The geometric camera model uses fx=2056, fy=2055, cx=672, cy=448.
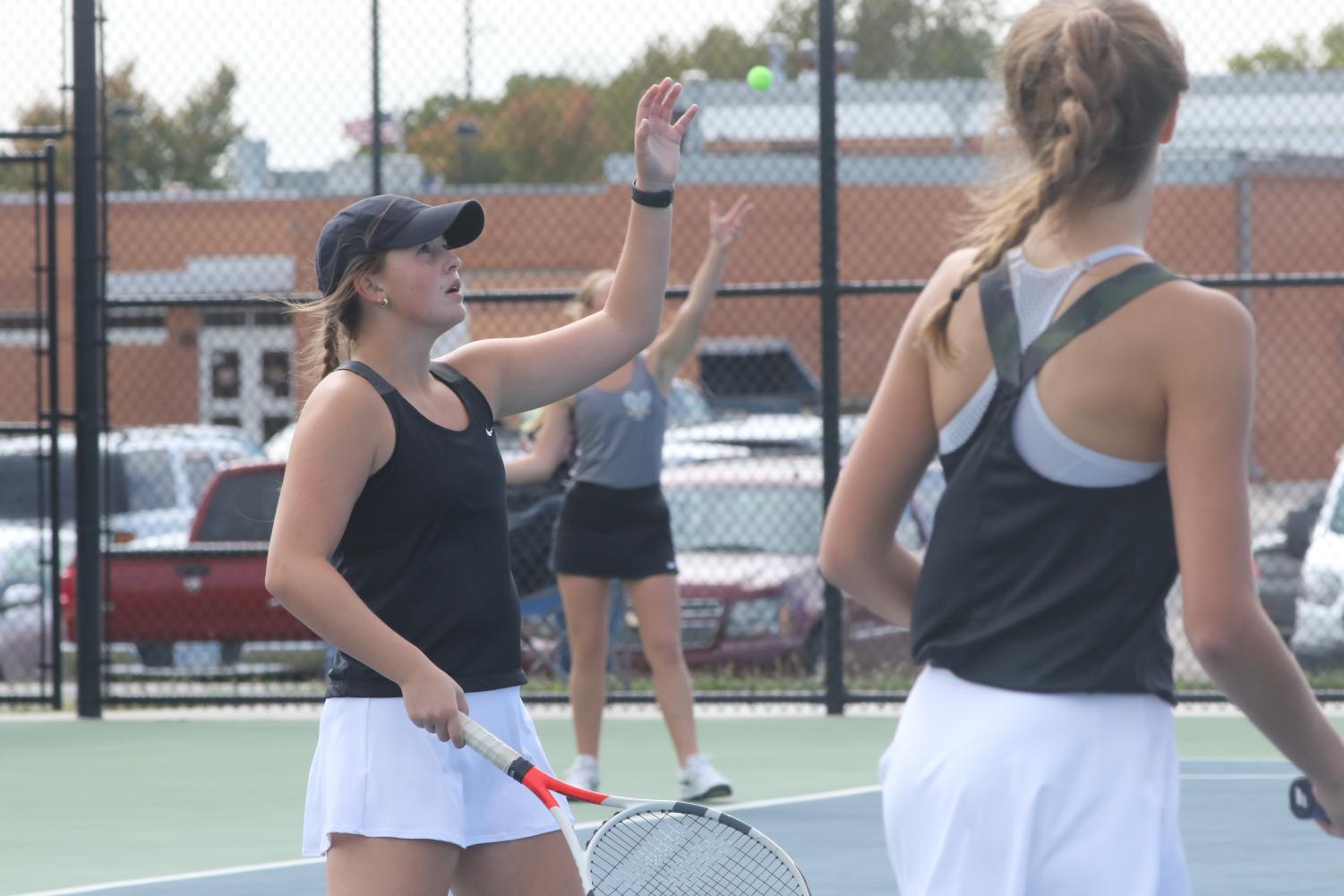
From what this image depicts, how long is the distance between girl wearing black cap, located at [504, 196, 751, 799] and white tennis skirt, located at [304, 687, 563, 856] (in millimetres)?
3554

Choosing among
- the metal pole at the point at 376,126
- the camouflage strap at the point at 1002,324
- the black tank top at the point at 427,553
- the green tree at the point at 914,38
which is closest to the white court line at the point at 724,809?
the black tank top at the point at 427,553

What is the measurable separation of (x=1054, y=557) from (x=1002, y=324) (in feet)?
0.77

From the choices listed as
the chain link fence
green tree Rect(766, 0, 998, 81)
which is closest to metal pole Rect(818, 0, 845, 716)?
the chain link fence

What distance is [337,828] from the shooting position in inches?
115

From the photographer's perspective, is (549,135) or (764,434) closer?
(764,434)

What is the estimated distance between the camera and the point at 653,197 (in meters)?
3.35

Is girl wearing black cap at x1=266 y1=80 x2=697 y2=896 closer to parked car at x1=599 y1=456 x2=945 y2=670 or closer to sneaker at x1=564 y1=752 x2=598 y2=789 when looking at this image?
sneaker at x1=564 y1=752 x2=598 y2=789

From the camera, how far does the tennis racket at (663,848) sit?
2820 mm

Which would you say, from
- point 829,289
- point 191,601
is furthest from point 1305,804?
point 191,601

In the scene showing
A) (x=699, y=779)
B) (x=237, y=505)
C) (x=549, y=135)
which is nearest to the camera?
(x=699, y=779)

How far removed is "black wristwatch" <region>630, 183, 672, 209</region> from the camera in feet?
11.0

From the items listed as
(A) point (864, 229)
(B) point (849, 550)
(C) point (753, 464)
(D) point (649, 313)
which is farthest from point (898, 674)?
(A) point (864, 229)

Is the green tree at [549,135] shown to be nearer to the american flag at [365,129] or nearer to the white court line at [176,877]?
the american flag at [365,129]

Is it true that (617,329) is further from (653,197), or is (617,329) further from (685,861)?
(685,861)
